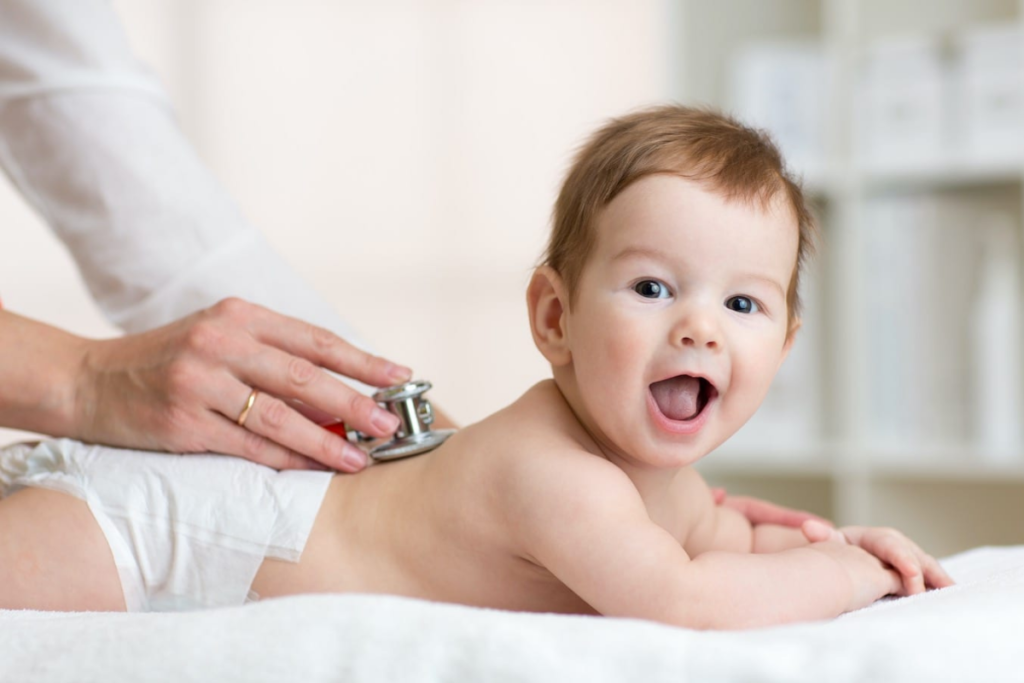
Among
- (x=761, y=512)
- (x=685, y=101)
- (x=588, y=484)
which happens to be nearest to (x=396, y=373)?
(x=588, y=484)

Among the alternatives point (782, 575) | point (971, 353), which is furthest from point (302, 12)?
point (782, 575)

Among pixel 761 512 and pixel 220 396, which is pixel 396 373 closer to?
pixel 220 396

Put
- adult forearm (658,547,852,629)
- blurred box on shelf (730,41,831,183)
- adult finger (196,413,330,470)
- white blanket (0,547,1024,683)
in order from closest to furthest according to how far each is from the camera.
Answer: white blanket (0,547,1024,683), adult forearm (658,547,852,629), adult finger (196,413,330,470), blurred box on shelf (730,41,831,183)

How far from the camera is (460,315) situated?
3348 millimetres

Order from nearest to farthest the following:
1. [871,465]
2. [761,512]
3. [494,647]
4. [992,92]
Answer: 1. [494,647]
2. [761,512]
3. [992,92]
4. [871,465]

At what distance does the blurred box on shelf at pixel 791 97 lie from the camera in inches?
95.6

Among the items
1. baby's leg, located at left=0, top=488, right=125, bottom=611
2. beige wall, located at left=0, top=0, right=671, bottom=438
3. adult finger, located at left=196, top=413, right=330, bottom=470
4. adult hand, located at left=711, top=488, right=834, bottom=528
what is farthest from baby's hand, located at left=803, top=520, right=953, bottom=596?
beige wall, located at left=0, top=0, right=671, bottom=438

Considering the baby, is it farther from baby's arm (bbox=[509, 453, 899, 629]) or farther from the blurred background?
the blurred background

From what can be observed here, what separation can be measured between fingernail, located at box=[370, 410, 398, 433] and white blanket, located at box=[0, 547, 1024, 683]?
312 millimetres

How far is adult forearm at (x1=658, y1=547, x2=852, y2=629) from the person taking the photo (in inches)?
26.1

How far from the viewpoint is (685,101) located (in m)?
2.58

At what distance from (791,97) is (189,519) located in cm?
201

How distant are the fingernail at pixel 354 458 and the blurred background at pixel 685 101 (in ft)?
5.67

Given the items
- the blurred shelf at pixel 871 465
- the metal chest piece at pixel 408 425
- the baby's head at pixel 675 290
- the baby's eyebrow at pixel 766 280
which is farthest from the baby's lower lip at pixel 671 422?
the blurred shelf at pixel 871 465
